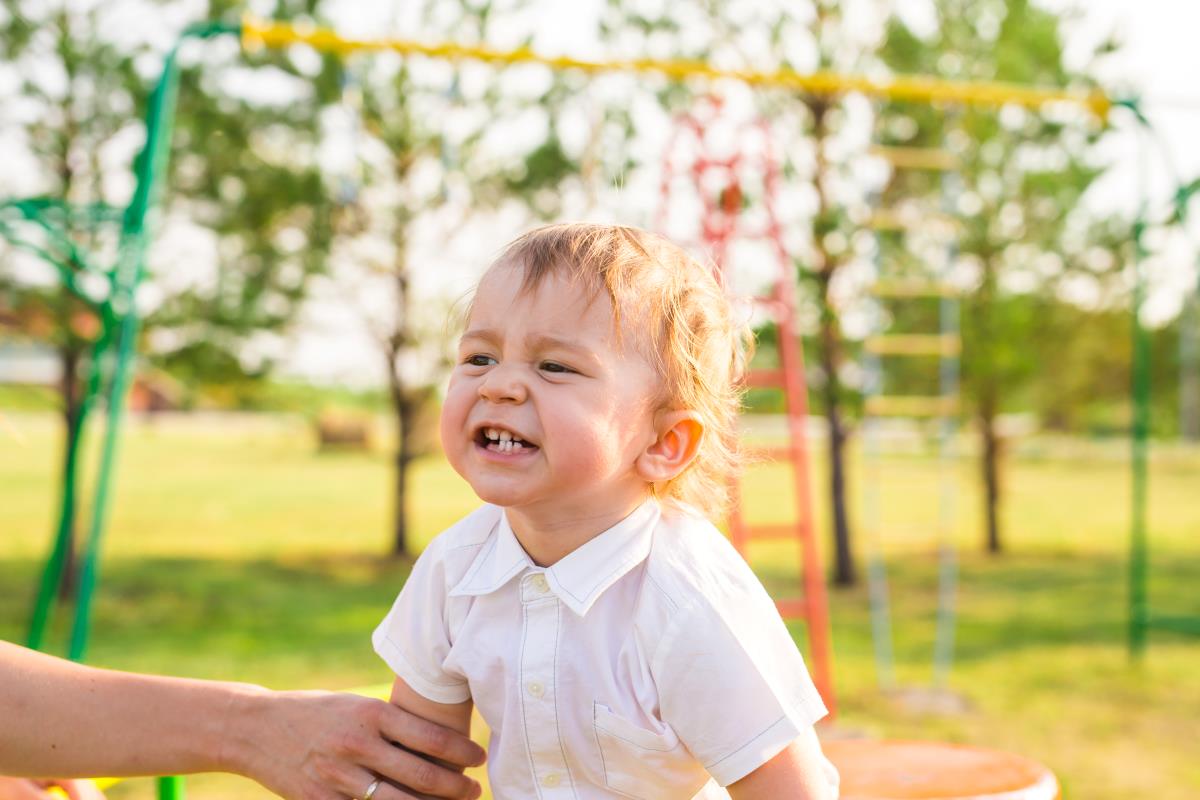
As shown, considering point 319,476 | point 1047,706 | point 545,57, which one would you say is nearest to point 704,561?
point 545,57

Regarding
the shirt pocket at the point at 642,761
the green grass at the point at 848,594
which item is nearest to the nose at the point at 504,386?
the shirt pocket at the point at 642,761

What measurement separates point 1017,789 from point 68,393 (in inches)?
226

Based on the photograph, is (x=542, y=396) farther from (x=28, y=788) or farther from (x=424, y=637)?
(x=28, y=788)

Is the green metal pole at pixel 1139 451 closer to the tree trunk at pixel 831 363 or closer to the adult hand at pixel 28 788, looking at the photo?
the tree trunk at pixel 831 363

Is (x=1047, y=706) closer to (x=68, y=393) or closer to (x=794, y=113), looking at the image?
(x=794, y=113)

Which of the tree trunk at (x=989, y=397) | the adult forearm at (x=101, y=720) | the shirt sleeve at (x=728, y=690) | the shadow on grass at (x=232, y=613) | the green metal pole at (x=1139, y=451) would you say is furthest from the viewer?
the tree trunk at (x=989, y=397)

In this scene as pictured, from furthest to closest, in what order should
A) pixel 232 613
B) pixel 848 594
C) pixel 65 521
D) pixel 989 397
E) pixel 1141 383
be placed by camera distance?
pixel 989 397
pixel 848 594
pixel 232 613
pixel 1141 383
pixel 65 521

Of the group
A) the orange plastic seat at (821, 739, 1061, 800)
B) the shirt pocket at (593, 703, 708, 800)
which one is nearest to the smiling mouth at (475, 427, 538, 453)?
the shirt pocket at (593, 703, 708, 800)

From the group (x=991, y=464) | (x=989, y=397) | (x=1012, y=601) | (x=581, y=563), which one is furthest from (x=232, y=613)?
(x=581, y=563)

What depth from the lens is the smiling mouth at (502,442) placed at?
3.50 feet

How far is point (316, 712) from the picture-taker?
3.86ft

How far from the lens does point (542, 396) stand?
106 cm

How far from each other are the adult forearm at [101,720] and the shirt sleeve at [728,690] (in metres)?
0.46

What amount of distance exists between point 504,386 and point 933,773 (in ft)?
2.44
